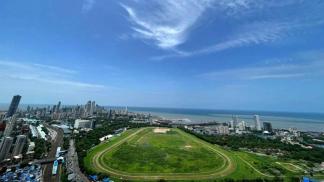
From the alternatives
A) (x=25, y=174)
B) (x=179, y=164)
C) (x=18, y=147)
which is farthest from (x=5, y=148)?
(x=179, y=164)

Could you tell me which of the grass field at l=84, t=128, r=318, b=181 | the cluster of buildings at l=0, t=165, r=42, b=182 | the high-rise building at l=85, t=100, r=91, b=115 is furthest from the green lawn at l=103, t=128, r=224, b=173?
the high-rise building at l=85, t=100, r=91, b=115

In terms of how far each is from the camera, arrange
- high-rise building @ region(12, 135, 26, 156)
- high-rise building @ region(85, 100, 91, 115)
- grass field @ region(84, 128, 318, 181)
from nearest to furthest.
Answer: grass field @ region(84, 128, 318, 181), high-rise building @ region(12, 135, 26, 156), high-rise building @ region(85, 100, 91, 115)

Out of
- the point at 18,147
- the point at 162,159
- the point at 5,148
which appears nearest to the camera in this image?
the point at 162,159

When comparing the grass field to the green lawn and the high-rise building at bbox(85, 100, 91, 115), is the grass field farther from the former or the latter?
the high-rise building at bbox(85, 100, 91, 115)

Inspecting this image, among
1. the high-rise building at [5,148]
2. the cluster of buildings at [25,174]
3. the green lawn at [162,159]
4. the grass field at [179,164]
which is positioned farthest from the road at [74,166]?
the high-rise building at [5,148]

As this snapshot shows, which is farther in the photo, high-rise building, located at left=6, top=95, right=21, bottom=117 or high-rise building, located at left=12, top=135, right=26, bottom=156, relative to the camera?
high-rise building, located at left=6, top=95, right=21, bottom=117

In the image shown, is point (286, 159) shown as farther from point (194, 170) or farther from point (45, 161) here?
point (45, 161)

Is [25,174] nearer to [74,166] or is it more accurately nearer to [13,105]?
[74,166]

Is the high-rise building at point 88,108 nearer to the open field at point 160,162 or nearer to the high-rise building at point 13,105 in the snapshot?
the high-rise building at point 13,105
